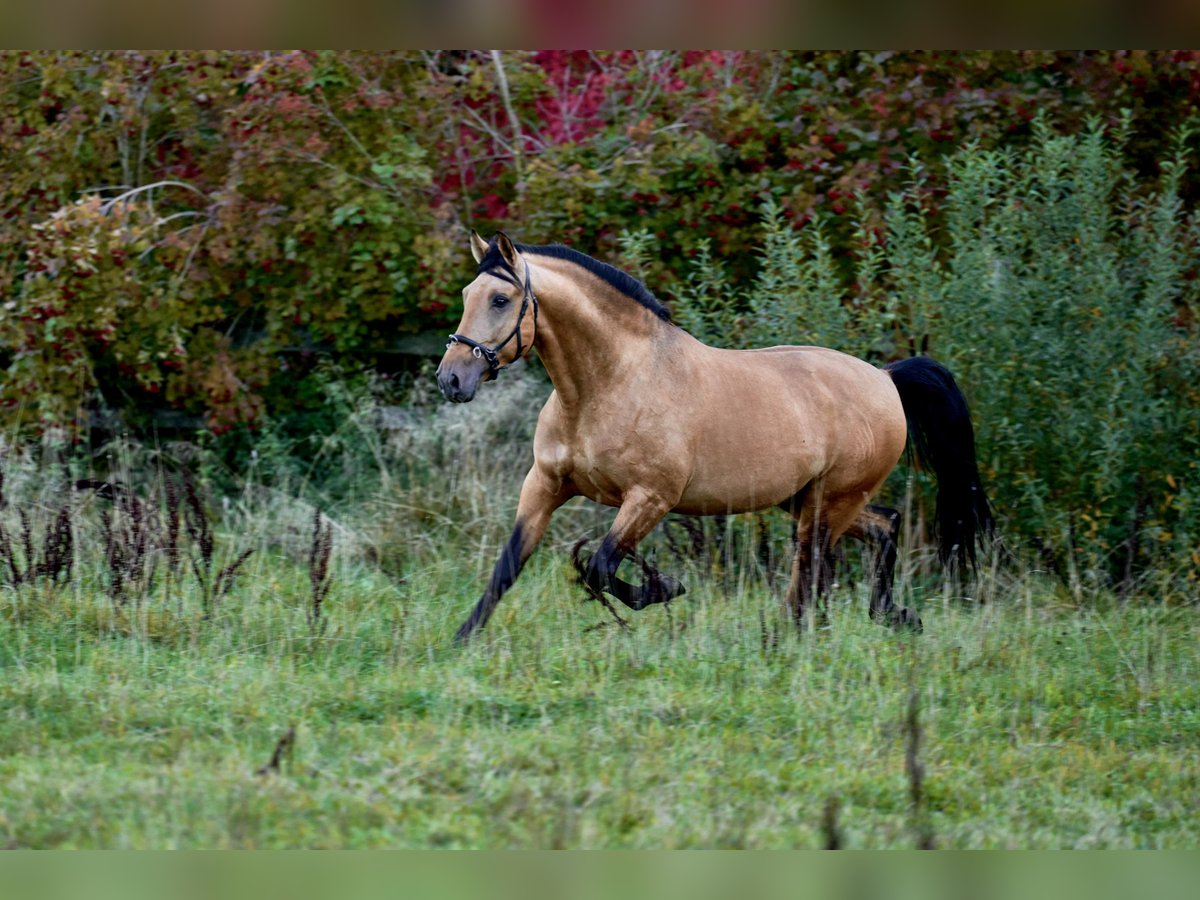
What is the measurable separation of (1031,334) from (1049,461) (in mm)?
783

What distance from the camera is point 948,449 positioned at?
7.07m

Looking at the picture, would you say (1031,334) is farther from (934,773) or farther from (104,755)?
(104,755)

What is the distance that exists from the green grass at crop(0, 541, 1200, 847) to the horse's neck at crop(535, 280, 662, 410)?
117 cm

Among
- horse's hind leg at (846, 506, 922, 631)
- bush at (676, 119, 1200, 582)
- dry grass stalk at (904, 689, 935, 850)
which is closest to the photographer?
dry grass stalk at (904, 689, 935, 850)

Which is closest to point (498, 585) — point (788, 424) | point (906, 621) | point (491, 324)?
point (491, 324)

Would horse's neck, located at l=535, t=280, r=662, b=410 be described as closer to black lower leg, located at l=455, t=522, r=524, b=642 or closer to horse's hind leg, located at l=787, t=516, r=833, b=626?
black lower leg, located at l=455, t=522, r=524, b=642

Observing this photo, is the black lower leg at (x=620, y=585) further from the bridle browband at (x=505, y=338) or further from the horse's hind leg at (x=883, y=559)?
the horse's hind leg at (x=883, y=559)

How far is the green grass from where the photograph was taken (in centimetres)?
393

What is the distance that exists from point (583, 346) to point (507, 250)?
631 mm

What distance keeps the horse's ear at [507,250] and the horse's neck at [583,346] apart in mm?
256

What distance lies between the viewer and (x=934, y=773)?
4.52 metres

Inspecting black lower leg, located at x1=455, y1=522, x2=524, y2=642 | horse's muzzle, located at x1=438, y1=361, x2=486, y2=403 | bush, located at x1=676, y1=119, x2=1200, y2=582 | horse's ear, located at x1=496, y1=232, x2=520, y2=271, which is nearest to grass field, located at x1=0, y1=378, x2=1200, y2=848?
black lower leg, located at x1=455, y1=522, x2=524, y2=642
